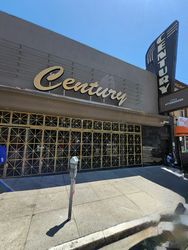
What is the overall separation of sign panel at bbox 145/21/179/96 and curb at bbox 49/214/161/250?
386 inches

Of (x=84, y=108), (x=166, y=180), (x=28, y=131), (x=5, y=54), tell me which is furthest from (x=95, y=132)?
(x=5, y=54)

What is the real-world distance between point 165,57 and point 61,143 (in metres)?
9.74

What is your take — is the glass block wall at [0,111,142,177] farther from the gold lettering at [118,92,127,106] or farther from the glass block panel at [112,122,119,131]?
the gold lettering at [118,92,127,106]

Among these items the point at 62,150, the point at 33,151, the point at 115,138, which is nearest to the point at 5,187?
the point at 33,151

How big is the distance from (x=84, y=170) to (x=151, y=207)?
4.49m

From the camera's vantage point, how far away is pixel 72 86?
822 cm

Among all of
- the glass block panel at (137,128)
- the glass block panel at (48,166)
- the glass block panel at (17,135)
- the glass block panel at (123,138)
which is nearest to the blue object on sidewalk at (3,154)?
the glass block panel at (17,135)

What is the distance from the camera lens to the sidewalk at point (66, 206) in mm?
2859

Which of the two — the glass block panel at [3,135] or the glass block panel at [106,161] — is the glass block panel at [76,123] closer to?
the glass block panel at [106,161]

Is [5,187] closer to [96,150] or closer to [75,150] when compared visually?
[75,150]

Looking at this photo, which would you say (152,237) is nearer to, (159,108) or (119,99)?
(119,99)

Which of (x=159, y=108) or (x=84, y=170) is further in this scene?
(x=159, y=108)

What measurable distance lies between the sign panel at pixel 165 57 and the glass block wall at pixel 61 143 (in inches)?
156

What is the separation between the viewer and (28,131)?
710 cm
